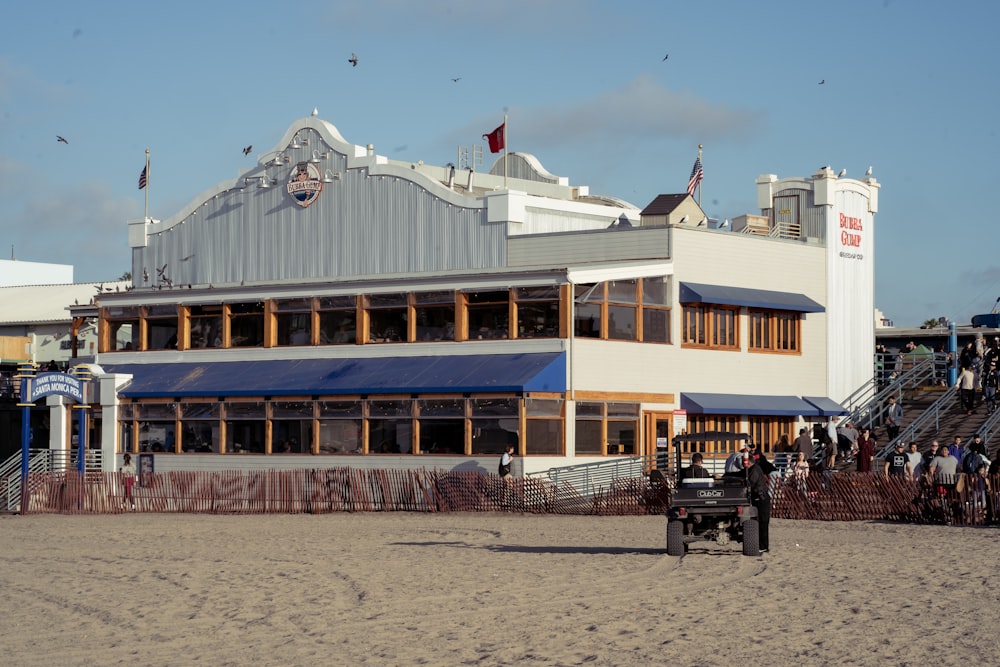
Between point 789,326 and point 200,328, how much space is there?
18.6m

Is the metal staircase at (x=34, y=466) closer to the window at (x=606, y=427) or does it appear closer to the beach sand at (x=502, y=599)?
the beach sand at (x=502, y=599)

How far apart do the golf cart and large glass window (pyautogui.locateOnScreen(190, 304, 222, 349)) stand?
26.0m

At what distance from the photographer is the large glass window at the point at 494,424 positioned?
40.6m

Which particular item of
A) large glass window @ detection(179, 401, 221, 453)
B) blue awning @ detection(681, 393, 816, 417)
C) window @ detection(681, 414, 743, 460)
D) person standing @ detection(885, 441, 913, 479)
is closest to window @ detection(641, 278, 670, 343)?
blue awning @ detection(681, 393, 816, 417)

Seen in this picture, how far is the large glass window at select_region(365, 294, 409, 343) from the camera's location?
44.5 m

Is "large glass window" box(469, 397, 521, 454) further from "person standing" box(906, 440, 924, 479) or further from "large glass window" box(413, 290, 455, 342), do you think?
"person standing" box(906, 440, 924, 479)

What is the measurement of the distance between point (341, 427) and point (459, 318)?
464cm

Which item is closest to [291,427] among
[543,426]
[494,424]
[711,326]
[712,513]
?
[494,424]

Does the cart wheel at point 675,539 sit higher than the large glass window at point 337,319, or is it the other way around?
the large glass window at point 337,319

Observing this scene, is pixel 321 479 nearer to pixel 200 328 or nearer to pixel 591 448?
pixel 591 448

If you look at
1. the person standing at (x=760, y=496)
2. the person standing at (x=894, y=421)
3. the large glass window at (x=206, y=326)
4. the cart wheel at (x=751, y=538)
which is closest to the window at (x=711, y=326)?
the person standing at (x=894, y=421)

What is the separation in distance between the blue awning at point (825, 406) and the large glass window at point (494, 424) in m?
11.2

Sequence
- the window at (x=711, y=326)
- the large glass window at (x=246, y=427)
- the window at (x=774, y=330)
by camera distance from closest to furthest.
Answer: the window at (x=711, y=326) → the large glass window at (x=246, y=427) → the window at (x=774, y=330)

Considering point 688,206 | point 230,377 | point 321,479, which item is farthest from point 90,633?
point 688,206
